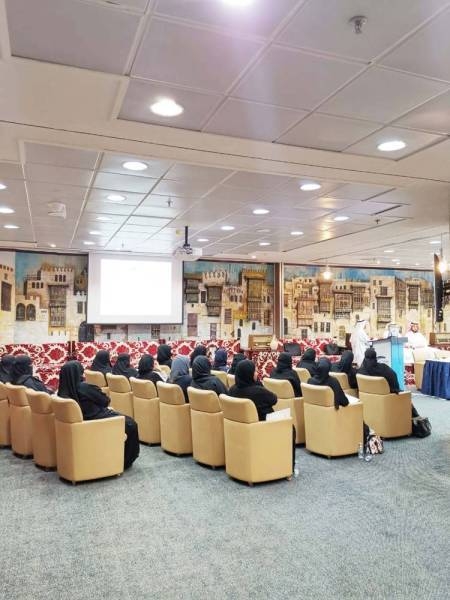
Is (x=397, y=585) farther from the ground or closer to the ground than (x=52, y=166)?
closer to the ground

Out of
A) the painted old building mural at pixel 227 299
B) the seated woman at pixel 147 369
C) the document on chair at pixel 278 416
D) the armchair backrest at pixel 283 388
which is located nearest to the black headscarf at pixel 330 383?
the armchair backrest at pixel 283 388

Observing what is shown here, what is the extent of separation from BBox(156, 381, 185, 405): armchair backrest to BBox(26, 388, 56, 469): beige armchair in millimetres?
1346

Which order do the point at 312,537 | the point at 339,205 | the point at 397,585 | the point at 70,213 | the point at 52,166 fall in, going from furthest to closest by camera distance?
the point at 70,213, the point at 339,205, the point at 52,166, the point at 312,537, the point at 397,585

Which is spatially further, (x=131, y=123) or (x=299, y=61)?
(x=131, y=123)

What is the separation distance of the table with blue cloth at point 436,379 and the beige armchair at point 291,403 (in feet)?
15.9

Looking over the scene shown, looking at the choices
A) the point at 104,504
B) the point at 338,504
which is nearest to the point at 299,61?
the point at 338,504

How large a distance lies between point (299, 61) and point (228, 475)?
13.1 feet

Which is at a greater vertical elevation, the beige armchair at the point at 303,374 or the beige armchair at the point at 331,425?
the beige armchair at the point at 303,374

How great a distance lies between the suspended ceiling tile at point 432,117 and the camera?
151 inches

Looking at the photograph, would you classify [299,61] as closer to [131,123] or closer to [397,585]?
[131,123]

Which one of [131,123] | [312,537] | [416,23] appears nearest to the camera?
[416,23]

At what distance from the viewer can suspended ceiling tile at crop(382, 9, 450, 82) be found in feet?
9.27

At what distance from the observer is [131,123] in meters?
4.28

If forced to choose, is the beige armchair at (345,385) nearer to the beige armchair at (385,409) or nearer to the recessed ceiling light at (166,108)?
the beige armchair at (385,409)
